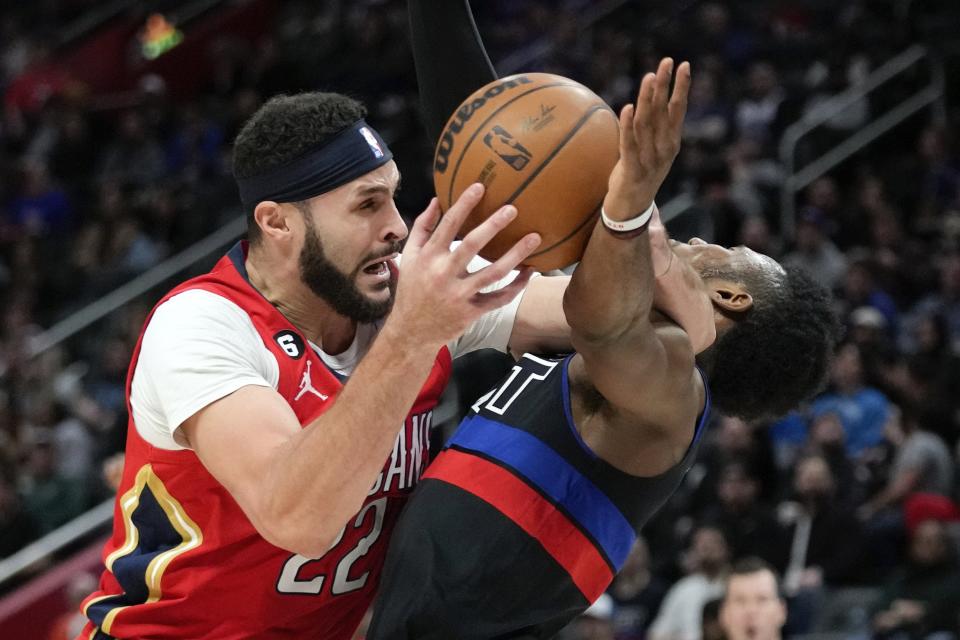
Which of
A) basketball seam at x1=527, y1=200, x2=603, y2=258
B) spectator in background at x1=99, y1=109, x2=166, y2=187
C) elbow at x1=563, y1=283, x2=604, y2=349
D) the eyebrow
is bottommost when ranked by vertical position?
spectator in background at x1=99, y1=109, x2=166, y2=187

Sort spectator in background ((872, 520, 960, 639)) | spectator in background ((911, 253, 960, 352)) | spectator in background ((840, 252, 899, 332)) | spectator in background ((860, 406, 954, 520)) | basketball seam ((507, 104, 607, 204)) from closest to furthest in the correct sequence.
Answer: basketball seam ((507, 104, 607, 204)) < spectator in background ((872, 520, 960, 639)) < spectator in background ((860, 406, 954, 520)) < spectator in background ((911, 253, 960, 352)) < spectator in background ((840, 252, 899, 332))

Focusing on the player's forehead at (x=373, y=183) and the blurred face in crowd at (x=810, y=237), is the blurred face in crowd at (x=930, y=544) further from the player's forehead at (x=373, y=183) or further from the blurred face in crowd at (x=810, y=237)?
the player's forehead at (x=373, y=183)

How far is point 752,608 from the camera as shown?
6172 millimetres

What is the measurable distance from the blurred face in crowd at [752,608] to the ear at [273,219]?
134 inches

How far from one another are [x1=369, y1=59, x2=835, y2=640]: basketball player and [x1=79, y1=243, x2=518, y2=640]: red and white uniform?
14 cm

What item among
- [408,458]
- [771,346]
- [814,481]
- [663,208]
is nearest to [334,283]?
[408,458]

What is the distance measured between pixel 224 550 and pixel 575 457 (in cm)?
89

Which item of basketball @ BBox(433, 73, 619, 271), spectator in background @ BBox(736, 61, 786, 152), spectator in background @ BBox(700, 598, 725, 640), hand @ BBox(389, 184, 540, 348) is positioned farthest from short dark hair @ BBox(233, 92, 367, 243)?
spectator in background @ BBox(736, 61, 786, 152)

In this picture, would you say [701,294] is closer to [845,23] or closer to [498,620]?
[498,620]

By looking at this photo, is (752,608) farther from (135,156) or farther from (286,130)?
(135,156)

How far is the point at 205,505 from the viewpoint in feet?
11.4

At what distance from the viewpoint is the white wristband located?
9.41ft

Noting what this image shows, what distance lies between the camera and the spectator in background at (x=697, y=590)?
7.92 m

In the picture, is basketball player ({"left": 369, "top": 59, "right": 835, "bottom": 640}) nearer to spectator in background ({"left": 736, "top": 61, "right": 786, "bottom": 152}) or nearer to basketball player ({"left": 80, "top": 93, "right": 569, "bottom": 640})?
basketball player ({"left": 80, "top": 93, "right": 569, "bottom": 640})
